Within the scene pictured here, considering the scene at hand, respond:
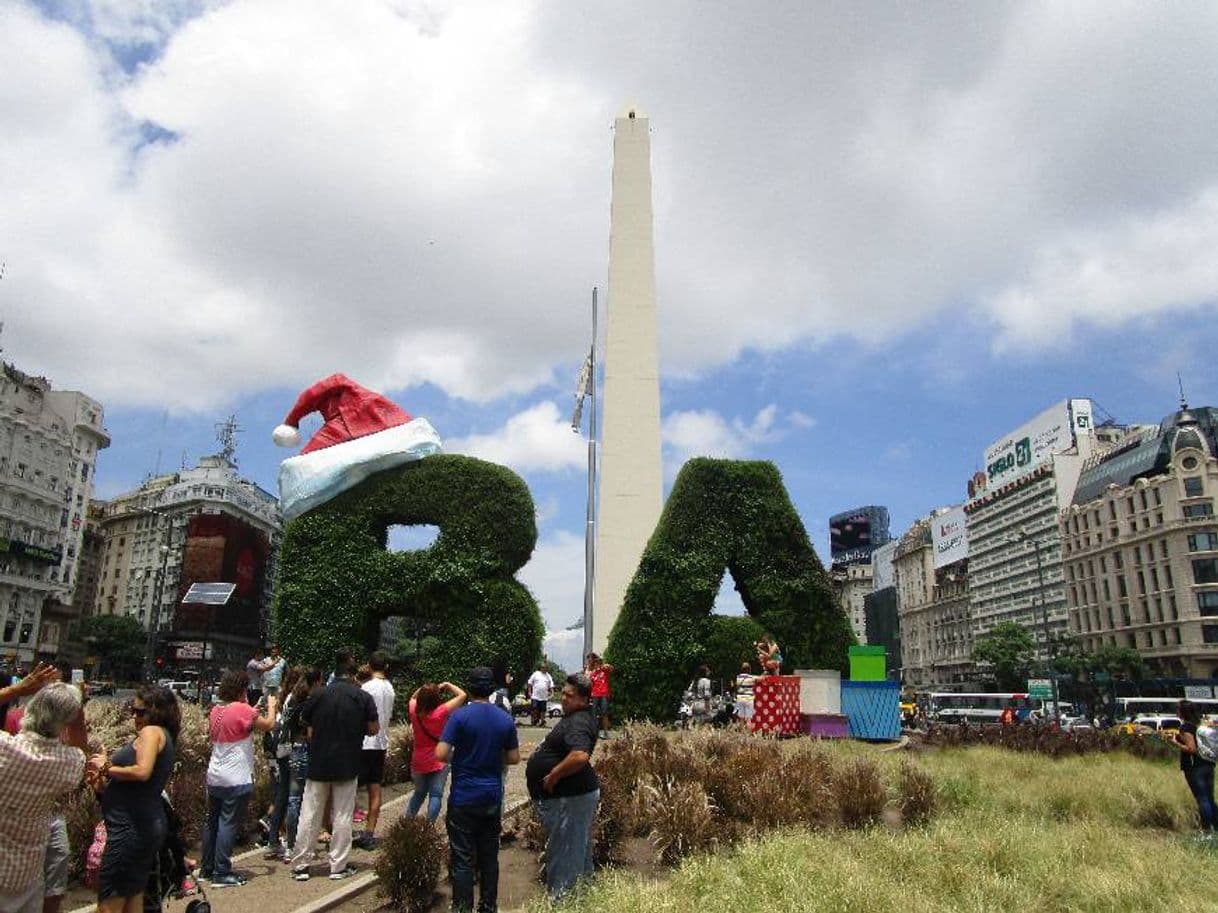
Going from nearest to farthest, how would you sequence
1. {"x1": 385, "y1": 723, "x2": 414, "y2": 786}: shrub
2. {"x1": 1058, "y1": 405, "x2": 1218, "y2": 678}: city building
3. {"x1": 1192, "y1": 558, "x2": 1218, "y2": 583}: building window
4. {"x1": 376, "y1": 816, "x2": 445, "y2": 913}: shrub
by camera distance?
{"x1": 376, "y1": 816, "x2": 445, "y2": 913}: shrub → {"x1": 385, "y1": 723, "x2": 414, "y2": 786}: shrub → {"x1": 1192, "y1": 558, "x2": 1218, "y2": 583}: building window → {"x1": 1058, "y1": 405, "x2": 1218, "y2": 678}: city building

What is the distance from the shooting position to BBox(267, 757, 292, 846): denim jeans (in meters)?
7.65

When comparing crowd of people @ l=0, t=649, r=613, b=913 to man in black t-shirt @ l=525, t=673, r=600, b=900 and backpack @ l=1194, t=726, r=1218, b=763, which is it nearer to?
man in black t-shirt @ l=525, t=673, r=600, b=900

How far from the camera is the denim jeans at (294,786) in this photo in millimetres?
7527

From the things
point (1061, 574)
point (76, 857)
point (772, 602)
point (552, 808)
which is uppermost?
point (1061, 574)

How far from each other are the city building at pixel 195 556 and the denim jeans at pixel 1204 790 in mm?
70658

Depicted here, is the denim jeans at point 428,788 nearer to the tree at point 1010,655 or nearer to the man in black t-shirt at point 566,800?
the man in black t-shirt at point 566,800

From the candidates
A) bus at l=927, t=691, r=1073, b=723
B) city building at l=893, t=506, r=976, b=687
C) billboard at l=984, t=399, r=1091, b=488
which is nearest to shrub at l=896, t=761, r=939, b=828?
bus at l=927, t=691, r=1073, b=723

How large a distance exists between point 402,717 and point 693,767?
7.31m

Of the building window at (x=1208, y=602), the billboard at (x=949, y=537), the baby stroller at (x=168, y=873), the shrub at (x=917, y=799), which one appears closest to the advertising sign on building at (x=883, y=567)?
the billboard at (x=949, y=537)

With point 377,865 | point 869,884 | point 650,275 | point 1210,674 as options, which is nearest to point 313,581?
point 377,865

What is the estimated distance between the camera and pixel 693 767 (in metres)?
8.66

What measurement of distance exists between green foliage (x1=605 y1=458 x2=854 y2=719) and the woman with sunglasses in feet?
37.7

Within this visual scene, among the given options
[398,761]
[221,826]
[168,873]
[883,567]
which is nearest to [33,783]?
[168,873]

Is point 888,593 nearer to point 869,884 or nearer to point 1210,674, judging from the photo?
point 1210,674
